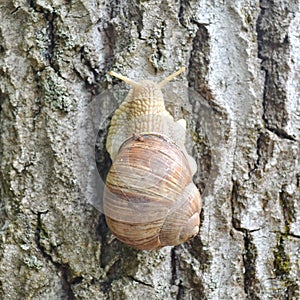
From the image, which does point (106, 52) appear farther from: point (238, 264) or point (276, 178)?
point (238, 264)

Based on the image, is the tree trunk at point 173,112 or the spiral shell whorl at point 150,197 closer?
the spiral shell whorl at point 150,197

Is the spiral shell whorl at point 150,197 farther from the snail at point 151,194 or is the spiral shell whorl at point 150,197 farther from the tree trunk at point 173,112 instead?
the tree trunk at point 173,112

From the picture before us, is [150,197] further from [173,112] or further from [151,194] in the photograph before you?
[173,112]

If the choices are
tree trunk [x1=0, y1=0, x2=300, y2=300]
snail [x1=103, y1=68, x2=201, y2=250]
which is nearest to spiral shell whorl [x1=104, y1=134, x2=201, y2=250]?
snail [x1=103, y1=68, x2=201, y2=250]

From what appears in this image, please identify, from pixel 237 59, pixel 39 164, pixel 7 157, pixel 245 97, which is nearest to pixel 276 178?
pixel 245 97

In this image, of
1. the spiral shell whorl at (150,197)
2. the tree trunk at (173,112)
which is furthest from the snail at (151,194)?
the tree trunk at (173,112)
